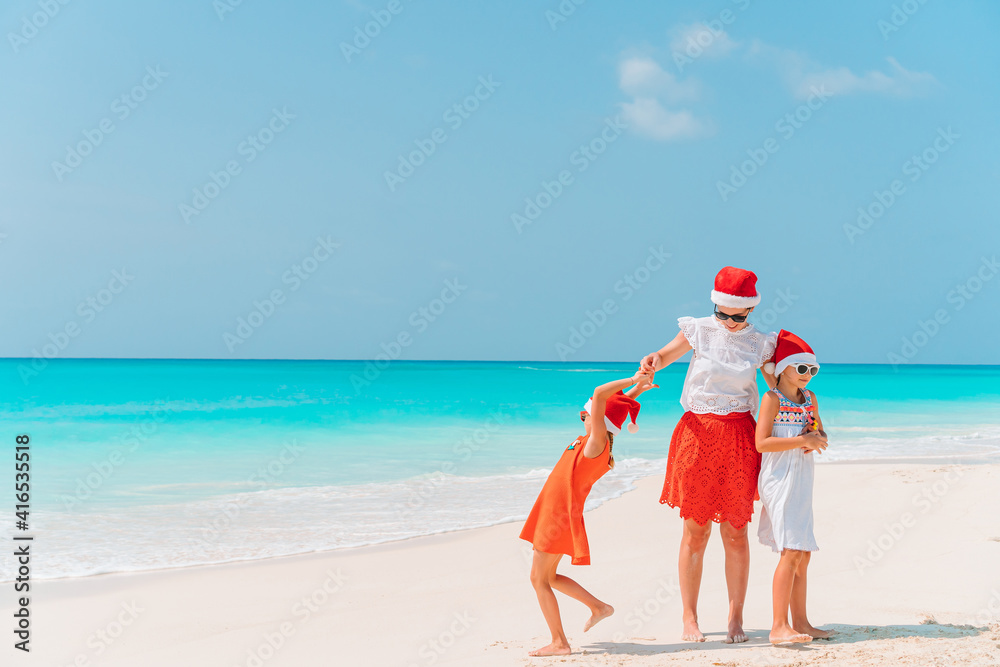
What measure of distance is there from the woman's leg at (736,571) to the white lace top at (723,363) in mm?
559

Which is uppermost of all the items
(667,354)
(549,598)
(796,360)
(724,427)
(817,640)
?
(667,354)

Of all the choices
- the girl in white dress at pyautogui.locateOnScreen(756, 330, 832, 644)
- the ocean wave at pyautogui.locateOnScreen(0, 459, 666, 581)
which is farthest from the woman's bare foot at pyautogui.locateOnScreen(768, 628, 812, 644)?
the ocean wave at pyautogui.locateOnScreen(0, 459, 666, 581)

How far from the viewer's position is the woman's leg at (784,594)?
3359 mm

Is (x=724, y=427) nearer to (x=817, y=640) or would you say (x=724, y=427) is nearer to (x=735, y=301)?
(x=735, y=301)

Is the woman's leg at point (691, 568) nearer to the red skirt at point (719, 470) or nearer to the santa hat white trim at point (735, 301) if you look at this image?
the red skirt at point (719, 470)

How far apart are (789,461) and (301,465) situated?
9144mm

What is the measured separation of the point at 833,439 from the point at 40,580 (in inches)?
562

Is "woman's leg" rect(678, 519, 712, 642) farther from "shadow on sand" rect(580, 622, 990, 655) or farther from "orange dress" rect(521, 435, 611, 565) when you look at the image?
"orange dress" rect(521, 435, 611, 565)

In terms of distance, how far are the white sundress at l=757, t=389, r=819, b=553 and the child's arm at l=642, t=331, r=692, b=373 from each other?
1.50 ft

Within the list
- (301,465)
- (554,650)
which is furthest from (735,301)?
(301,465)

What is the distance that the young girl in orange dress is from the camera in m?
3.36

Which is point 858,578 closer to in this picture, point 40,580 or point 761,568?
point 761,568

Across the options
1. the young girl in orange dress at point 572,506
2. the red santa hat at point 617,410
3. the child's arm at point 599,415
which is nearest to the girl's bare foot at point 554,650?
the young girl in orange dress at point 572,506

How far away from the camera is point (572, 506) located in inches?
133
